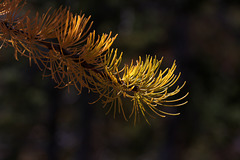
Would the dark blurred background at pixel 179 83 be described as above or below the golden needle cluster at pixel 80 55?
above

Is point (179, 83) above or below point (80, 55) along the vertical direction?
A: above

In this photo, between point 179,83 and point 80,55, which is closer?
point 80,55

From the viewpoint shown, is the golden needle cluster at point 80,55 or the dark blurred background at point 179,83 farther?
the dark blurred background at point 179,83

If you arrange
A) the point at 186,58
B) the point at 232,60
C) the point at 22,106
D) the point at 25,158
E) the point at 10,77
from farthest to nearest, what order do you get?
the point at 25,158
the point at 232,60
the point at 22,106
the point at 10,77
the point at 186,58

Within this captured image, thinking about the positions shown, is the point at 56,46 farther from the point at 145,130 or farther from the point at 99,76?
the point at 145,130

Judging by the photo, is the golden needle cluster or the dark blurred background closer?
the golden needle cluster

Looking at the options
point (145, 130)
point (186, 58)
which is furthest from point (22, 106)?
point (186, 58)

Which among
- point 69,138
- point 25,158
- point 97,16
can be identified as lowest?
point 25,158

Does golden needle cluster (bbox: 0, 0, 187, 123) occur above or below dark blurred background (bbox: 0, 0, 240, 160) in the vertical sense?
below
